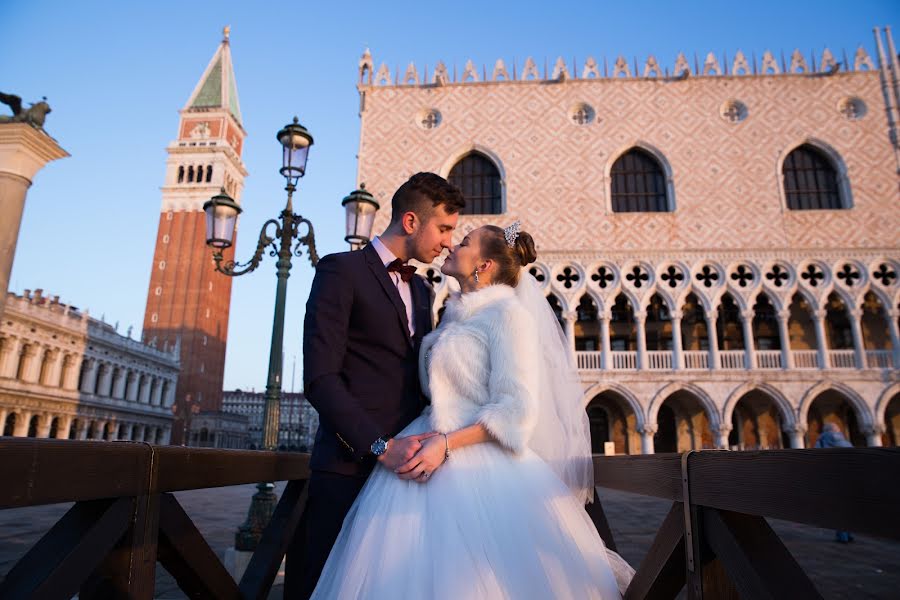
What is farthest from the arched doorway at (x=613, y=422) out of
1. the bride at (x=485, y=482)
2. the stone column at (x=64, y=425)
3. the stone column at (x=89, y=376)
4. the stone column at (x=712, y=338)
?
the stone column at (x=89, y=376)

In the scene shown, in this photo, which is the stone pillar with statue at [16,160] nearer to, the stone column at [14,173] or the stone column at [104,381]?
the stone column at [14,173]

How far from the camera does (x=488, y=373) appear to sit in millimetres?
1771

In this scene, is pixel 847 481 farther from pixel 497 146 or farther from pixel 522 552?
pixel 497 146

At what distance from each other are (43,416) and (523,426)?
30209mm

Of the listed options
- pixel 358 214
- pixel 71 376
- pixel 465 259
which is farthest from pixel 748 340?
pixel 71 376

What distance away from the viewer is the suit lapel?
1.87m

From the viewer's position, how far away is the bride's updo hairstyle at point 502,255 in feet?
6.65

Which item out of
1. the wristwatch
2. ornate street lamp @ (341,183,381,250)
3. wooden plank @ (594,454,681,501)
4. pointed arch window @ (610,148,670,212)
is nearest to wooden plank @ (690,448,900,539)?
wooden plank @ (594,454,681,501)

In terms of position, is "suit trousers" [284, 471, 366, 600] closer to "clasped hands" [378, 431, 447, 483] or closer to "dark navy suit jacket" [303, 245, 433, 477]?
"dark navy suit jacket" [303, 245, 433, 477]

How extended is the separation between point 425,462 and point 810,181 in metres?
16.9

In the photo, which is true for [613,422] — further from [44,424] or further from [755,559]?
[44,424]

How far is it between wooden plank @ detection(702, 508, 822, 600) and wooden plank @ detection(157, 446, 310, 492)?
1107mm

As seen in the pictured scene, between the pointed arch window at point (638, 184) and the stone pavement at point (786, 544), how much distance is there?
888 centimetres

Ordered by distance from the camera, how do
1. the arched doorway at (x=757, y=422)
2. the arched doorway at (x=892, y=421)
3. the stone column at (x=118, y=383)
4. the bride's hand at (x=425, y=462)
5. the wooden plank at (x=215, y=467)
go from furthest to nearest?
the stone column at (x=118, y=383)
the arched doorway at (x=757, y=422)
the arched doorway at (x=892, y=421)
the bride's hand at (x=425, y=462)
the wooden plank at (x=215, y=467)
